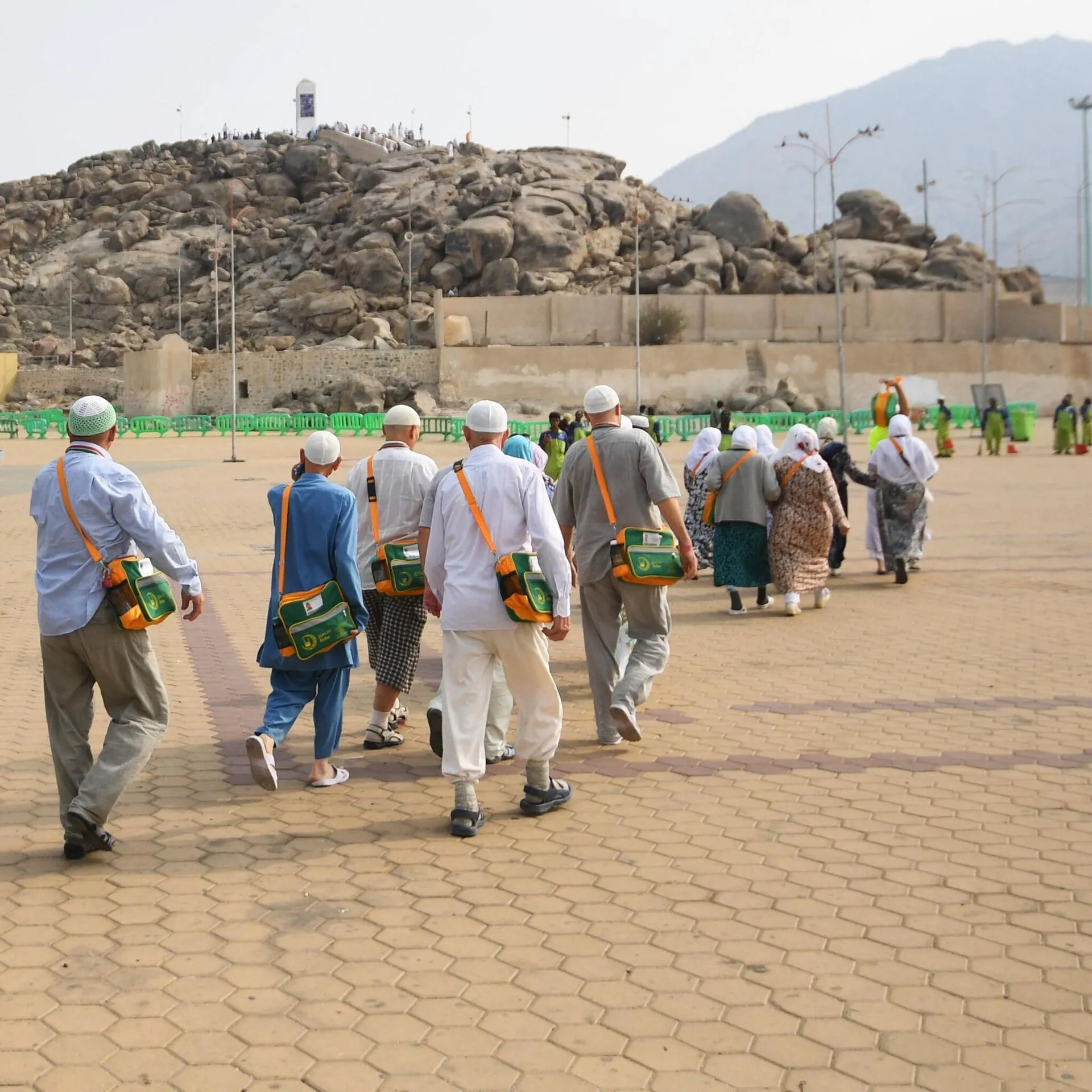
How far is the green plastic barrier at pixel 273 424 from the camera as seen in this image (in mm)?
48719

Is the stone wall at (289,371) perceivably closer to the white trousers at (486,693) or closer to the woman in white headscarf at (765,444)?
the woman in white headscarf at (765,444)

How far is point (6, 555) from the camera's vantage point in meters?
15.6

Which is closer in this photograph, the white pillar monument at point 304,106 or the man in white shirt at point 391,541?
the man in white shirt at point 391,541

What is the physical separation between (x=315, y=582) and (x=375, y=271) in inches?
2461

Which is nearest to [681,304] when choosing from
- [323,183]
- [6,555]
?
[323,183]

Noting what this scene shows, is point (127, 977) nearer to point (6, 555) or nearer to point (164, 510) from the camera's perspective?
point (6, 555)

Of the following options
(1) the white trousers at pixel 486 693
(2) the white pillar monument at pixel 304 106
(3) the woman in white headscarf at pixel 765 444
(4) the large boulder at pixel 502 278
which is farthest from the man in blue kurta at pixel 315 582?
(2) the white pillar monument at pixel 304 106

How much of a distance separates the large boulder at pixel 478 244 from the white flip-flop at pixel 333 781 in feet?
201

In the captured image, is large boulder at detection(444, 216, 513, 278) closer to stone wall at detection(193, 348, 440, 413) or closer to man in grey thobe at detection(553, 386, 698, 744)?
stone wall at detection(193, 348, 440, 413)

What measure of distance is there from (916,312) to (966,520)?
1821 inches

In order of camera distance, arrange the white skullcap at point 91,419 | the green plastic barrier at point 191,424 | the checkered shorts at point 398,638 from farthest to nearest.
Result: the green plastic barrier at point 191,424 → the checkered shorts at point 398,638 → the white skullcap at point 91,419

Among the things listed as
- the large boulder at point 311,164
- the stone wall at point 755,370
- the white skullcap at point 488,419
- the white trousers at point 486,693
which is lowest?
the white trousers at point 486,693

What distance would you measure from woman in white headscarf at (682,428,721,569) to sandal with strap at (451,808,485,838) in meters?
6.47

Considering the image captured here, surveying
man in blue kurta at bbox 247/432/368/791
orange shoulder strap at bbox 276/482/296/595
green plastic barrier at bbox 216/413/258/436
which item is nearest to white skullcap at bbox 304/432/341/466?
man in blue kurta at bbox 247/432/368/791
